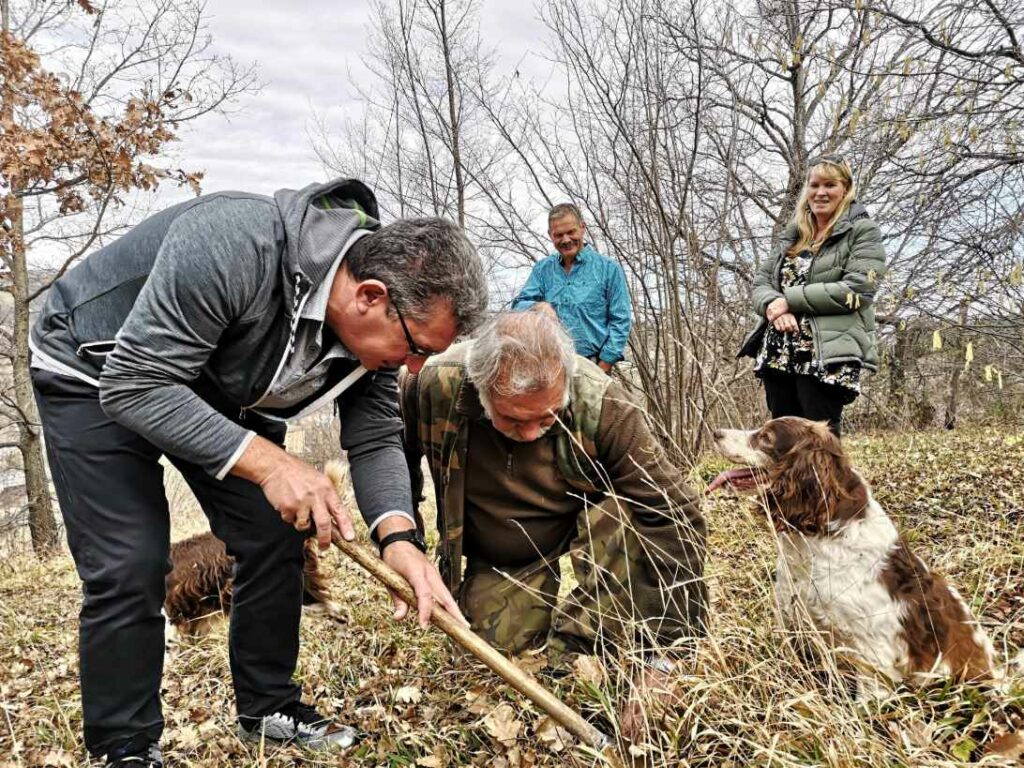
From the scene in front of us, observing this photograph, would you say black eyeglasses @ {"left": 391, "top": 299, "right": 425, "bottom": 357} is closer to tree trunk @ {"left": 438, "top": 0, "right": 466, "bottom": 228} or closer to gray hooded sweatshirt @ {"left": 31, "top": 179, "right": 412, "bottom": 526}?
gray hooded sweatshirt @ {"left": 31, "top": 179, "right": 412, "bottom": 526}

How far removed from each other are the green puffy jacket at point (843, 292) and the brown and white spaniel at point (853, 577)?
116 cm

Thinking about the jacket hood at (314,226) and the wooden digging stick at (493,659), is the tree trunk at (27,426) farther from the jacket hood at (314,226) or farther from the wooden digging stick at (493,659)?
the wooden digging stick at (493,659)

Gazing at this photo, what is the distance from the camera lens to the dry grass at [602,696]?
1.83m

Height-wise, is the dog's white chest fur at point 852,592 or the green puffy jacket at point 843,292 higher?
the green puffy jacket at point 843,292

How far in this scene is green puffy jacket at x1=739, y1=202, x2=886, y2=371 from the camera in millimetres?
3736

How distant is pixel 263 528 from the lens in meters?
2.17

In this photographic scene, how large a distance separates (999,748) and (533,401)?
156cm

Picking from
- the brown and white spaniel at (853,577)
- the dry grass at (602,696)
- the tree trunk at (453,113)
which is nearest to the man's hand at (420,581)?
the dry grass at (602,696)

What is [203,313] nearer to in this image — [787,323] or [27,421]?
[787,323]

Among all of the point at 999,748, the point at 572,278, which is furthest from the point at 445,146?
the point at 999,748

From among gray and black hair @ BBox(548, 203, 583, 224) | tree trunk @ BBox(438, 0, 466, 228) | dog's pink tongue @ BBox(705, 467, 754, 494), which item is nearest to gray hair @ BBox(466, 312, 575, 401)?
dog's pink tongue @ BBox(705, 467, 754, 494)

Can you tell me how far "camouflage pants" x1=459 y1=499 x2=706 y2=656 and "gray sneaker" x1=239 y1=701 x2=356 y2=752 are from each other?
2.34 ft

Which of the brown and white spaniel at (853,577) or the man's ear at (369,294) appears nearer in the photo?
the man's ear at (369,294)

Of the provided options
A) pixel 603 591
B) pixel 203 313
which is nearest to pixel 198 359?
pixel 203 313
